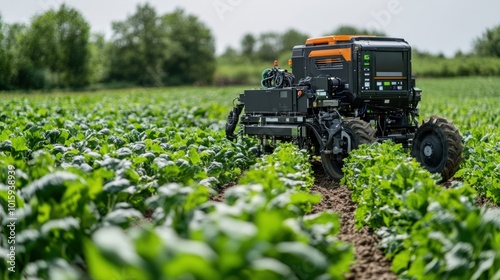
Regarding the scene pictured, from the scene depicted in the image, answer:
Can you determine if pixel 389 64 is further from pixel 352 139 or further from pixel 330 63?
pixel 352 139

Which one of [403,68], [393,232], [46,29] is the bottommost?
[393,232]

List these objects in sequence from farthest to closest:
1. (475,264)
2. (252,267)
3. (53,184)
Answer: (53,184) → (475,264) → (252,267)

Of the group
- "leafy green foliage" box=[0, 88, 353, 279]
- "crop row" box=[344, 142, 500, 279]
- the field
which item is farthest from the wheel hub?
"crop row" box=[344, 142, 500, 279]

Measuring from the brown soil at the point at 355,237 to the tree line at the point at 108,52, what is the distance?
190 feet

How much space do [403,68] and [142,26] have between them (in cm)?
7279

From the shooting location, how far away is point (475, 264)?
4812mm

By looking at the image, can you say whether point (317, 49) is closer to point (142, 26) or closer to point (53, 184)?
point (53, 184)

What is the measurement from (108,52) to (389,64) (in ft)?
234

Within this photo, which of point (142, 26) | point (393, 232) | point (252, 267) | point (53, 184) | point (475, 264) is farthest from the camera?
point (142, 26)

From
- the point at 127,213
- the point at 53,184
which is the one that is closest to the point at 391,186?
the point at 127,213

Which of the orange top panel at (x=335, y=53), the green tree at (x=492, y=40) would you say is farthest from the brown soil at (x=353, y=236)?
the green tree at (x=492, y=40)

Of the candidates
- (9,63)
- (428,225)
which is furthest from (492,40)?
(9,63)

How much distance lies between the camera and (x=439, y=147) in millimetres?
11211

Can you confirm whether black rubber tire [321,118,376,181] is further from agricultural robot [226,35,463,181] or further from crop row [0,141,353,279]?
crop row [0,141,353,279]
